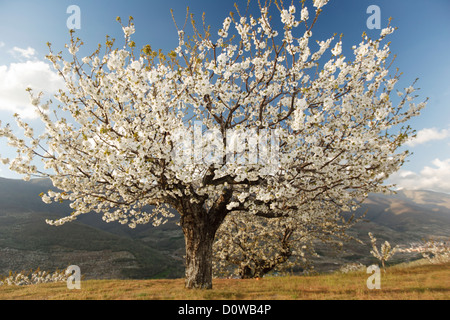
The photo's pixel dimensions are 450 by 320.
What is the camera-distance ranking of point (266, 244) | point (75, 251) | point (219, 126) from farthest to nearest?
point (75, 251) → point (266, 244) → point (219, 126)

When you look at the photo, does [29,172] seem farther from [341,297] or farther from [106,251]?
[106,251]

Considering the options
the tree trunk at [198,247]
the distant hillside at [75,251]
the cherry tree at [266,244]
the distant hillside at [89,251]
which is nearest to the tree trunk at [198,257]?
the tree trunk at [198,247]

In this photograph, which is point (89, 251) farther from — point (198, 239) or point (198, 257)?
point (198, 239)

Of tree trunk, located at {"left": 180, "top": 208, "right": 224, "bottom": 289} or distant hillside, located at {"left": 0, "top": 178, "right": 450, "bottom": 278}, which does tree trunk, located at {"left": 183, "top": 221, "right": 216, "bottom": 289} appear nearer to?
tree trunk, located at {"left": 180, "top": 208, "right": 224, "bottom": 289}

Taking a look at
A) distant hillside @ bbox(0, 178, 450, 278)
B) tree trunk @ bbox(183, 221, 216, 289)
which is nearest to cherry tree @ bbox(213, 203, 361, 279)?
tree trunk @ bbox(183, 221, 216, 289)

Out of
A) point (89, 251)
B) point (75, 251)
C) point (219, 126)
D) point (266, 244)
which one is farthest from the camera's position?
point (89, 251)

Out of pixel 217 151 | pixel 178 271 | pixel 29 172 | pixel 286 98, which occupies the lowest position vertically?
pixel 178 271

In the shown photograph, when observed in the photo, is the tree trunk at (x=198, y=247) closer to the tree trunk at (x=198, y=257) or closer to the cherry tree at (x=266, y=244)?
the tree trunk at (x=198, y=257)

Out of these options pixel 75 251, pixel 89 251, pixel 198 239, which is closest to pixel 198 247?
pixel 198 239

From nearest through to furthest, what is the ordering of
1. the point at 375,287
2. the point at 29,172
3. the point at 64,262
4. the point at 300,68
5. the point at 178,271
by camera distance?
1. the point at 300,68
2. the point at 29,172
3. the point at 375,287
4. the point at 64,262
5. the point at 178,271

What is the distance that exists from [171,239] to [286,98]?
387ft

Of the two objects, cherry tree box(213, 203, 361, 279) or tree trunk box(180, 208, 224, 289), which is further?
cherry tree box(213, 203, 361, 279)

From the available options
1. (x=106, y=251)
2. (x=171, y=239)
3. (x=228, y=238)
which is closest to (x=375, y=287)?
(x=228, y=238)

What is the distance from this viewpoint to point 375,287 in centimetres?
1122
